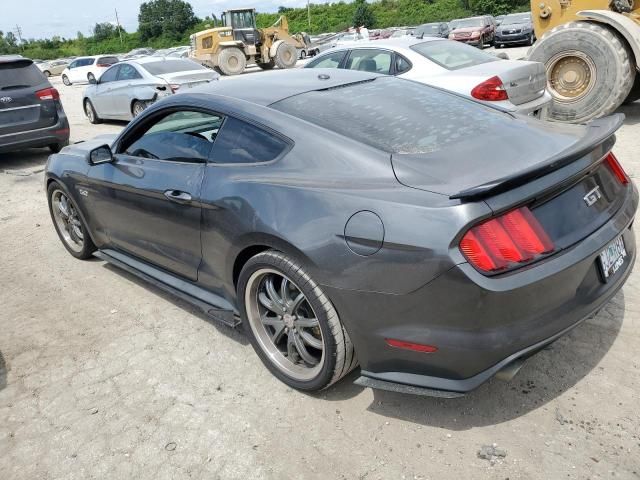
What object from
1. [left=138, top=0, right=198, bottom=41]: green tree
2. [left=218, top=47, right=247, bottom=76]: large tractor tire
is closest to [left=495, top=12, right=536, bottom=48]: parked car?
[left=218, top=47, right=247, bottom=76]: large tractor tire

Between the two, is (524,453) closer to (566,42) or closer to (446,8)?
(566,42)

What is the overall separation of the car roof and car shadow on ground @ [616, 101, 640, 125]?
617 centimetres

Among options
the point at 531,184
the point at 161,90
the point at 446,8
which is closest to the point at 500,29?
the point at 161,90

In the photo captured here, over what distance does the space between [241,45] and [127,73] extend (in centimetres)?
1519

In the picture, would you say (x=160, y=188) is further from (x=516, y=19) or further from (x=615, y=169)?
(x=516, y=19)

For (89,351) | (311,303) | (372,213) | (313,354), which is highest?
(372,213)

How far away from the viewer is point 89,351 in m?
3.48

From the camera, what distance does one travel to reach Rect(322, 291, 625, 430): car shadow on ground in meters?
2.64

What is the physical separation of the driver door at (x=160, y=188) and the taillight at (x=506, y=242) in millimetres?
1596

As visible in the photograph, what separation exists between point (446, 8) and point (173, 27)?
143ft

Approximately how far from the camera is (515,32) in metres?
27.4

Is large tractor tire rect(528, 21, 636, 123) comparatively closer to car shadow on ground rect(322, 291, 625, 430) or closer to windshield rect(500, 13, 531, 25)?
car shadow on ground rect(322, 291, 625, 430)

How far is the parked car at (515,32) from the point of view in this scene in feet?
89.9

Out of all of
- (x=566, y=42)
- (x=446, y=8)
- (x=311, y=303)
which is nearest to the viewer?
(x=311, y=303)
